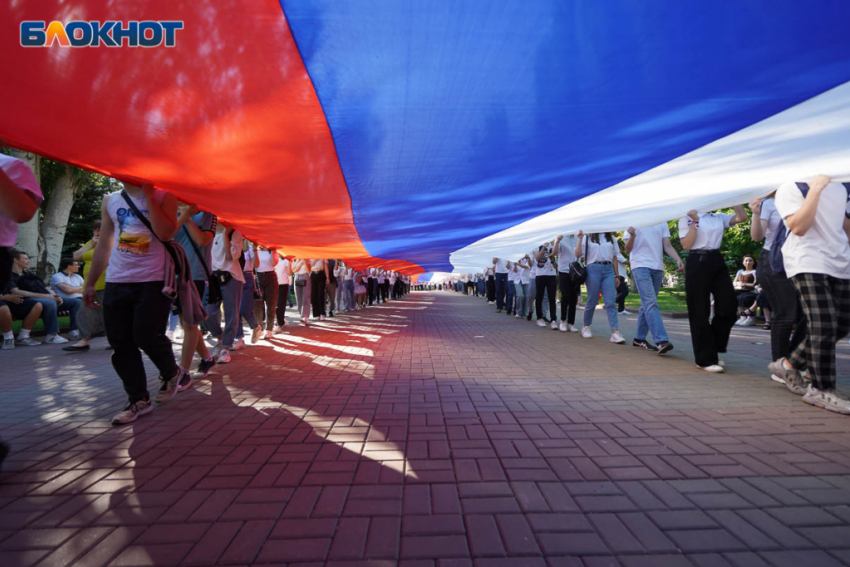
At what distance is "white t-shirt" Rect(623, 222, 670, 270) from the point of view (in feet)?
20.3

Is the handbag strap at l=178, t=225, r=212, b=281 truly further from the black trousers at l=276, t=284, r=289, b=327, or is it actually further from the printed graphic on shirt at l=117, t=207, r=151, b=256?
the black trousers at l=276, t=284, r=289, b=327

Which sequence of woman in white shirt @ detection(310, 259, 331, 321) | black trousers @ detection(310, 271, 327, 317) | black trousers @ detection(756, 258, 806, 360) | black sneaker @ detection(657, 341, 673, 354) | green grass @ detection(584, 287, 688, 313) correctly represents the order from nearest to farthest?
1. black trousers @ detection(756, 258, 806, 360)
2. black sneaker @ detection(657, 341, 673, 354)
3. woman in white shirt @ detection(310, 259, 331, 321)
4. black trousers @ detection(310, 271, 327, 317)
5. green grass @ detection(584, 287, 688, 313)

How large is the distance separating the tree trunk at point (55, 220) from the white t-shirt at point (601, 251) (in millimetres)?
14225

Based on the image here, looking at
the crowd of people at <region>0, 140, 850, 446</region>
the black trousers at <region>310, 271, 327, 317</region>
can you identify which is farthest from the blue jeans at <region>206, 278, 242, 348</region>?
the black trousers at <region>310, 271, 327, 317</region>

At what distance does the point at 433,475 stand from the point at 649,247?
5135 millimetres

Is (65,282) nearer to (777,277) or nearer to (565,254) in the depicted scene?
(565,254)

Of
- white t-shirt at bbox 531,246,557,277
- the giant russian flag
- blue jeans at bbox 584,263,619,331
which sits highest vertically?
the giant russian flag

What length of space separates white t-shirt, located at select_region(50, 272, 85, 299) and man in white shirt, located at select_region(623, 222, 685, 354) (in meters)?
9.88

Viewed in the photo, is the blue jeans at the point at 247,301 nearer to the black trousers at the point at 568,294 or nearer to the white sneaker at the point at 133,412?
the white sneaker at the point at 133,412

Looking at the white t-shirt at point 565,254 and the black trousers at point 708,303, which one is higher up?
the white t-shirt at point 565,254

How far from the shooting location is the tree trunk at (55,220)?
13.3 m

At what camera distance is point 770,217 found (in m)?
4.20

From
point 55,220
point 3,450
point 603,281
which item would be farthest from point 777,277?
point 55,220

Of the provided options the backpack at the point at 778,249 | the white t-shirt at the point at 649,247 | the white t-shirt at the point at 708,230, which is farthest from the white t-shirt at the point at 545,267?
the backpack at the point at 778,249
